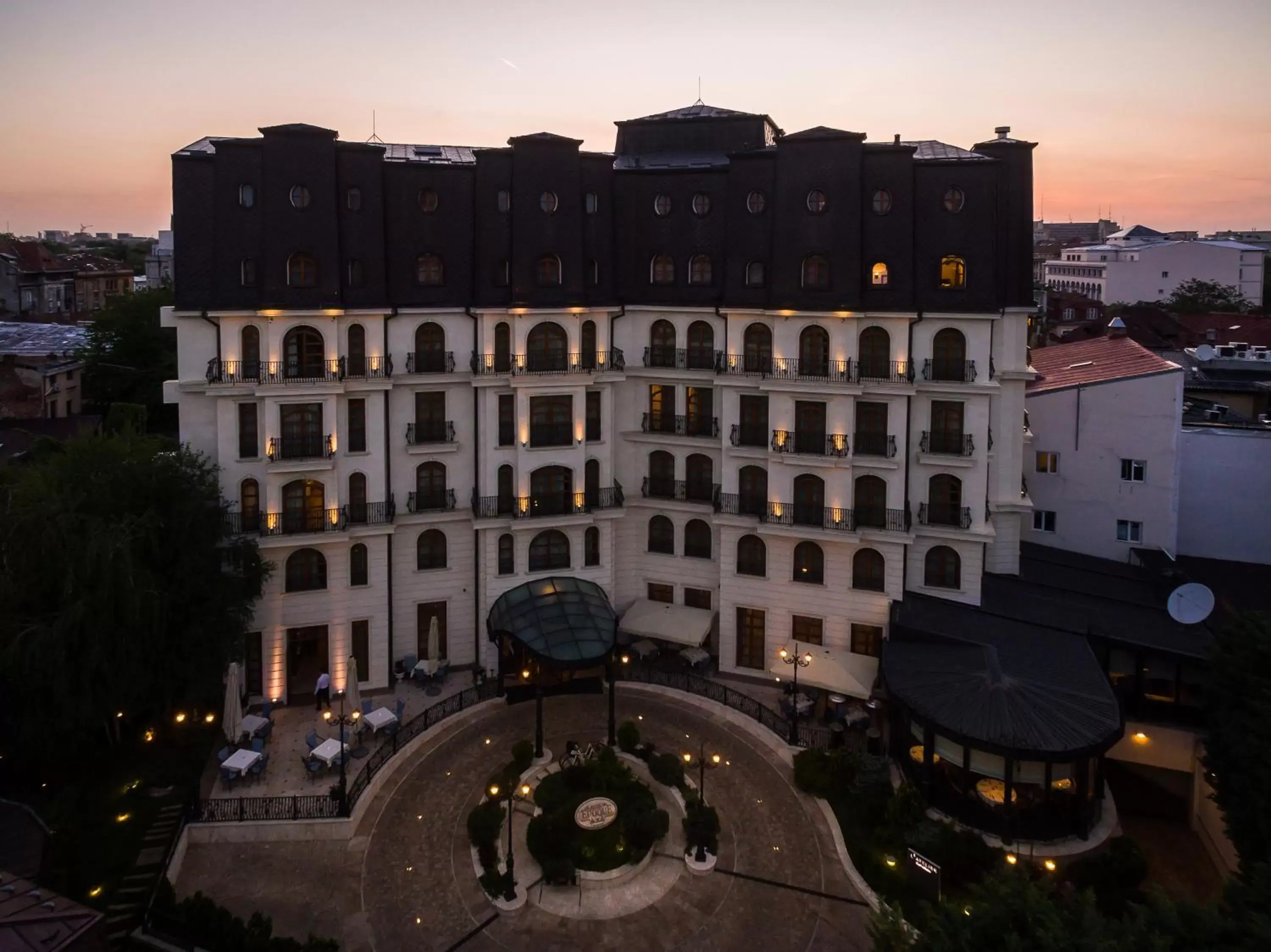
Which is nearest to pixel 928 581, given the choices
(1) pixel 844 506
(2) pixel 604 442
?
(1) pixel 844 506

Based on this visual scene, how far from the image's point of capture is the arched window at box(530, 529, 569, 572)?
34844mm

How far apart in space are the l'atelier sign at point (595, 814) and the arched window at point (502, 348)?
643 inches

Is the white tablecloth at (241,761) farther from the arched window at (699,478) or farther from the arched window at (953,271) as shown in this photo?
the arched window at (953,271)

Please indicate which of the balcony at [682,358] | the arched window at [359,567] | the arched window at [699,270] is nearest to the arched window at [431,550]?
the arched window at [359,567]

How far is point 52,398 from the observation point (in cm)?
5256

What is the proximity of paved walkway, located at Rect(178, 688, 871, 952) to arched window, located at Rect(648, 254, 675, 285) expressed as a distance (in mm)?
18242

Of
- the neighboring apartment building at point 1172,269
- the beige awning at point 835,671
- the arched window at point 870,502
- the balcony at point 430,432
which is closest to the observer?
the beige awning at point 835,671

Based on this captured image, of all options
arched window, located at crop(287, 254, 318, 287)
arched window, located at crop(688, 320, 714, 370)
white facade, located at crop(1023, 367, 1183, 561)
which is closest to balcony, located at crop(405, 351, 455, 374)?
arched window, located at crop(287, 254, 318, 287)

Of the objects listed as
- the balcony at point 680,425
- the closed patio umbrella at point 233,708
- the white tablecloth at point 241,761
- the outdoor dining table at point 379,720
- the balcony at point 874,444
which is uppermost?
the balcony at point 680,425

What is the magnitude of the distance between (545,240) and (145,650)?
1951cm

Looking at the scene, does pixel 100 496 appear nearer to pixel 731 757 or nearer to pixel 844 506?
pixel 731 757

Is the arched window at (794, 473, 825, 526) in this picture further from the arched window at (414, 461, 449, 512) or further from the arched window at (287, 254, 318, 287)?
the arched window at (287, 254, 318, 287)

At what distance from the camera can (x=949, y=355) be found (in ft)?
103

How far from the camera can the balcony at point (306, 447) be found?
1232 inches
